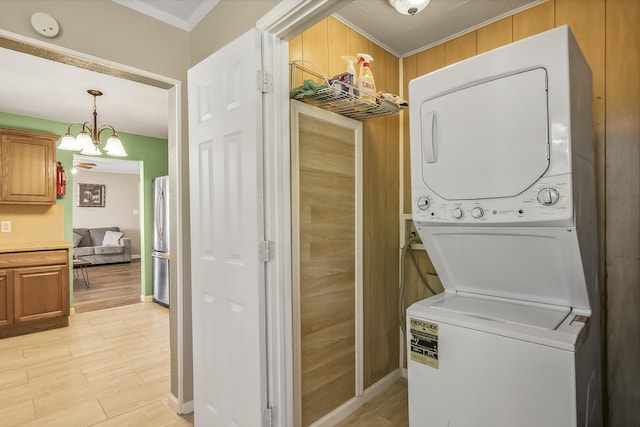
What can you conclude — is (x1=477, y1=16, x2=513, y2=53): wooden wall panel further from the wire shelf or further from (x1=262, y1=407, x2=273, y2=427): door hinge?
(x1=262, y1=407, x2=273, y2=427): door hinge

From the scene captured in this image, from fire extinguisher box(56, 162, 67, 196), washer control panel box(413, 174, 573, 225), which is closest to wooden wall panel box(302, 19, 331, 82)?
washer control panel box(413, 174, 573, 225)

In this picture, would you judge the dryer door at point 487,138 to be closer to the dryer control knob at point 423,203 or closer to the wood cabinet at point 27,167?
the dryer control knob at point 423,203

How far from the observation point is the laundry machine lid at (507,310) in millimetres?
1232

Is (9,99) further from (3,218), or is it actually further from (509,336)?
(509,336)

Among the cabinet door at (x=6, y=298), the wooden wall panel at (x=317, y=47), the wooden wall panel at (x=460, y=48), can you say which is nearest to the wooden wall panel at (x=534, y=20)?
the wooden wall panel at (x=460, y=48)

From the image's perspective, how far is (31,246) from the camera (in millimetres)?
3680

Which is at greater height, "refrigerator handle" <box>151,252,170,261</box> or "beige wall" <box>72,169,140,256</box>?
"beige wall" <box>72,169,140,256</box>

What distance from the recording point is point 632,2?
1.59 meters

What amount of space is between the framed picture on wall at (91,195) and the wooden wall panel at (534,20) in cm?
949

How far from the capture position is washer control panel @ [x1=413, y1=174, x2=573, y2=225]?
1.12 m

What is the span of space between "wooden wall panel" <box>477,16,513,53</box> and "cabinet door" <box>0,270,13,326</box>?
473 cm

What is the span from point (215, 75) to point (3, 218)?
12.6ft

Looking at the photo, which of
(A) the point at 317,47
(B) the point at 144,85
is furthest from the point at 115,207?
(A) the point at 317,47

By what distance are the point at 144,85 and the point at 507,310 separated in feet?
11.2
